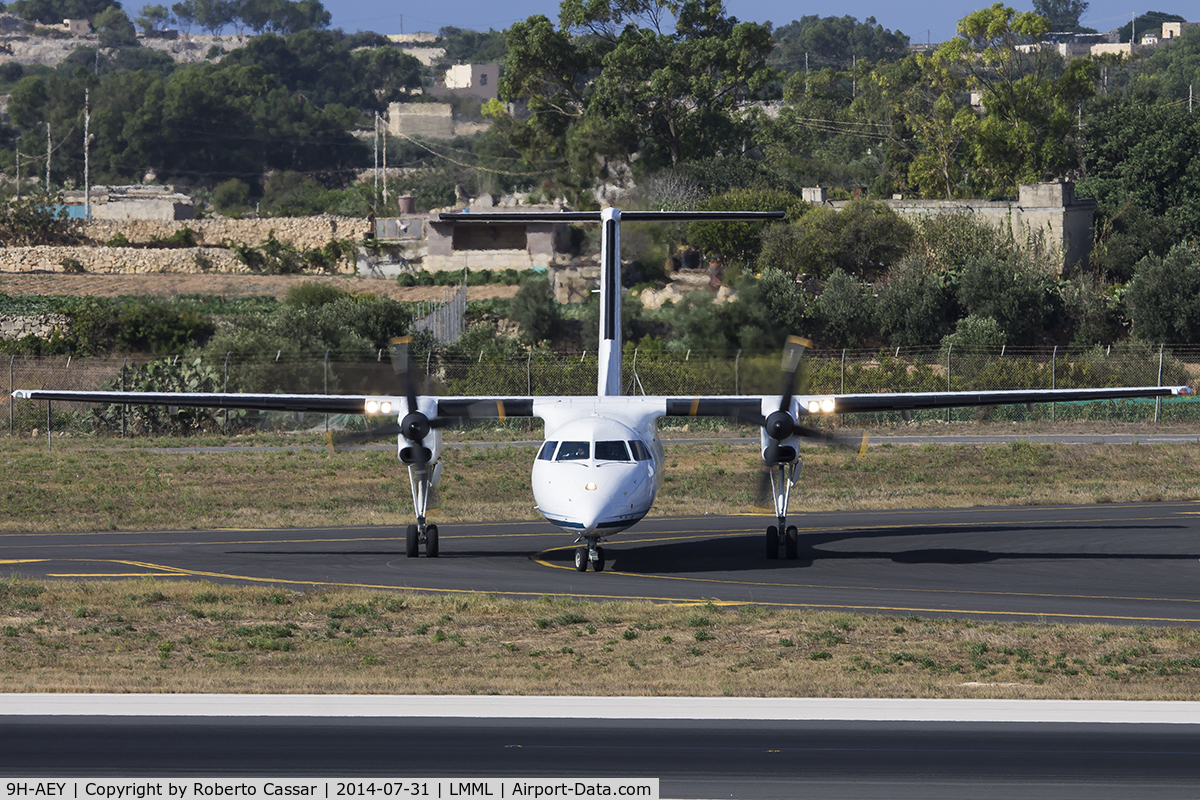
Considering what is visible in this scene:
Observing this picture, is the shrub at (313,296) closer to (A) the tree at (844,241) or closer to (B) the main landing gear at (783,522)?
(A) the tree at (844,241)

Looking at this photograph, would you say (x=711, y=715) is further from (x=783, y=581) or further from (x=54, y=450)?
(x=54, y=450)

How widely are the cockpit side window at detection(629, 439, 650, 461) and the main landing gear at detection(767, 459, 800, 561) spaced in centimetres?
332

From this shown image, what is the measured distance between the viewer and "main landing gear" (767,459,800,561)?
27750 millimetres

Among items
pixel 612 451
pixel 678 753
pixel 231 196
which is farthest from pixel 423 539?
pixel 231 196

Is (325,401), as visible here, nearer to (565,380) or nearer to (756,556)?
(756,556)

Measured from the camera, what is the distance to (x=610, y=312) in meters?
30.0

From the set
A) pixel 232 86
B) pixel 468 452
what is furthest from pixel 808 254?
pixel 232 86

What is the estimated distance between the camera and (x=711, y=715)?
15703mm

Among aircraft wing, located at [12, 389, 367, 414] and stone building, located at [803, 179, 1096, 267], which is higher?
stone building, located at [803, 179, 1096, 267]

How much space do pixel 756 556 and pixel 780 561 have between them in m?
0.90

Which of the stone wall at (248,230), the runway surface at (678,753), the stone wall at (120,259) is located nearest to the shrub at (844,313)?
the stone wall at (248,230)

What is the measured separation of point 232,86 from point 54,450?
153156mm

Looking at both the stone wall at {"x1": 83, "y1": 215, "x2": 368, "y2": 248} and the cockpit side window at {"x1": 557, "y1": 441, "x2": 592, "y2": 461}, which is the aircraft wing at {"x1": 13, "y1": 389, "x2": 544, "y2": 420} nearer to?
the cockpit side window at {"x1": 557, "y1": 441, "x2": 592, "y2": 461}

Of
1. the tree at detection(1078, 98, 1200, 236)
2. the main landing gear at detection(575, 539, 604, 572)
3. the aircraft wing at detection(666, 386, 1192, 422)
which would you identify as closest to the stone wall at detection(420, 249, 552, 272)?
the tree at detection(1078, 98, 1200, 236)
